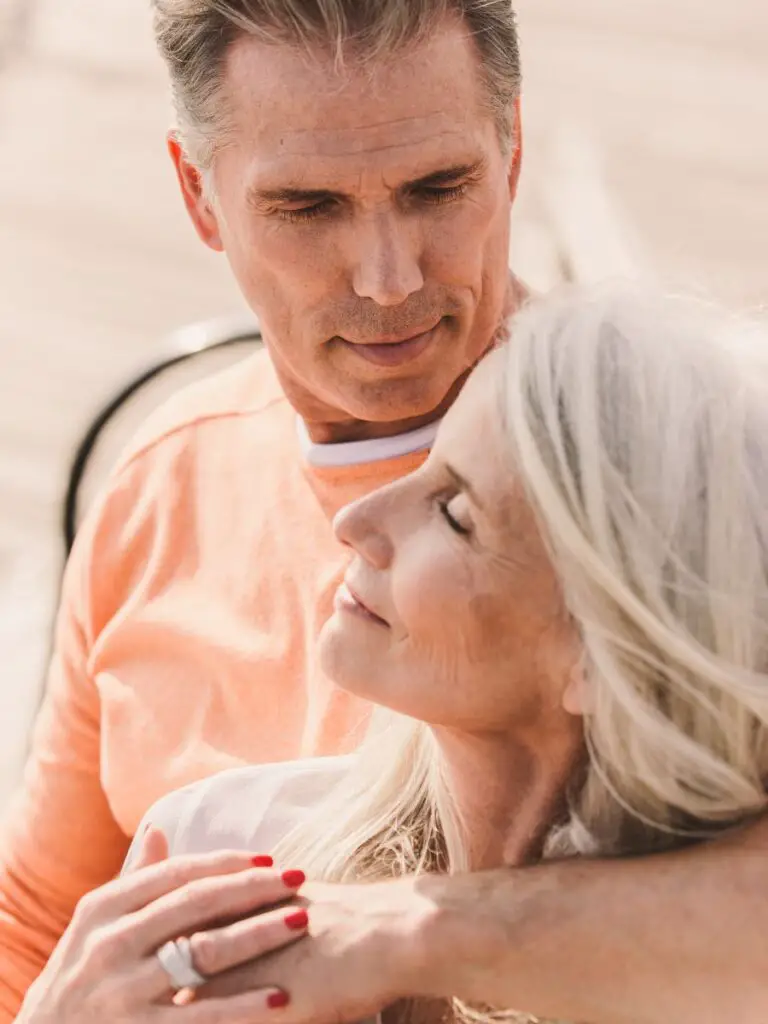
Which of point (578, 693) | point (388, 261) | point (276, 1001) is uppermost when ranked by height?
point (388, 261)

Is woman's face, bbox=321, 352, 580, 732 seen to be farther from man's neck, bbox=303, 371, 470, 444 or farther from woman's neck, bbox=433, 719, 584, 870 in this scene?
man's neck, bbox=303, 371, 470, 444

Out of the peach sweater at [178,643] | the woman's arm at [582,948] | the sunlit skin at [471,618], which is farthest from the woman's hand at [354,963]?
the peach sweater at [178,643]

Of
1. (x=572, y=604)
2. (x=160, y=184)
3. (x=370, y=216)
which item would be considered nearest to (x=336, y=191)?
(x=370, y=216)

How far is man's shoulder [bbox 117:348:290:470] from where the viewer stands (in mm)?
1771

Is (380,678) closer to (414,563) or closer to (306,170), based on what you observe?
(414,563)

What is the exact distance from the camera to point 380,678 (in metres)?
1.10

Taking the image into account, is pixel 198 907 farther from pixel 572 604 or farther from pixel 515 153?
pixel 515 153

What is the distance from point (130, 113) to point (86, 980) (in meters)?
3.27

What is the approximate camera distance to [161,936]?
112cm

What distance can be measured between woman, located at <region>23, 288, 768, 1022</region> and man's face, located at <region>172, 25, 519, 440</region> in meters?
0.30

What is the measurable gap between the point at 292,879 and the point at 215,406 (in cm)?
77

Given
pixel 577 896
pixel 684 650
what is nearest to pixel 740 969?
pixel 577 896

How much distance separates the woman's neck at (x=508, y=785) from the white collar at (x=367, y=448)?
0.45 m

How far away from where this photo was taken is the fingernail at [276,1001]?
1064mm
